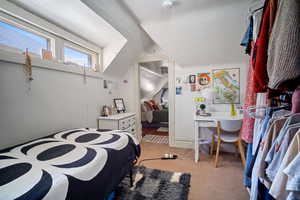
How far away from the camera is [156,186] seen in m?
1.52

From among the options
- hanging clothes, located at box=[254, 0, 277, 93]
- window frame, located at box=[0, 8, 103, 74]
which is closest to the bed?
window frame, located at box=[0, 8, 103, 74]

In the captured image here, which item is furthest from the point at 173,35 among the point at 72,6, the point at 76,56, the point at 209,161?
the point at 209,161

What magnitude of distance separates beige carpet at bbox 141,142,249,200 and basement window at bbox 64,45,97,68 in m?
2.06

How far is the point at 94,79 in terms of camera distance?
2.32m

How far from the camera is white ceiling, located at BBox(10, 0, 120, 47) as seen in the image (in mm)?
1456

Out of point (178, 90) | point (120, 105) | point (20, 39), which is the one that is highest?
point (20, 39)

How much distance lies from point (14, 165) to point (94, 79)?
5.63ft

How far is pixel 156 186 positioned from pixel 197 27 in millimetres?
2411

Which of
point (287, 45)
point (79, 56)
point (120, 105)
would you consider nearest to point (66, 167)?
point (287, 45)

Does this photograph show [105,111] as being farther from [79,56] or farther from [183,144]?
[183,144]

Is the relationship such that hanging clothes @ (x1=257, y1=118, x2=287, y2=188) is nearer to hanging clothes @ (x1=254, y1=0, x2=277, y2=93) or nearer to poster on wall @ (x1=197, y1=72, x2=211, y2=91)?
hanging clothes @ (x1=254, y1=0, x2=277, y2=93)

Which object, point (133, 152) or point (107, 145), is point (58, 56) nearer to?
point (107, 145)

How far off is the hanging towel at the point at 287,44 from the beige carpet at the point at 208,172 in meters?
1.46

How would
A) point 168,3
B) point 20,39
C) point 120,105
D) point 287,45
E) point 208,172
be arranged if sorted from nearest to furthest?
point 287,45 → point 20,39 → point 168,3 → point 208,172 → point 120,105
